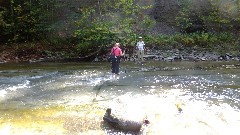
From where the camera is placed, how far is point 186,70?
20312mm

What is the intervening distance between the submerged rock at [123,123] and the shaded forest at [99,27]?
15798 millimetres

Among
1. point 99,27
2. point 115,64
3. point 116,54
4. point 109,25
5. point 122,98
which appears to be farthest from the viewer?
point 109,25

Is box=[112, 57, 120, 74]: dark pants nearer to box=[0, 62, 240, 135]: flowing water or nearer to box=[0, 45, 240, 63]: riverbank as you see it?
box=[0, 62, 240, 135]: flowing water

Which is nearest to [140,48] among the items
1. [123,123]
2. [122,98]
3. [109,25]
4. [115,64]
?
[115,64]

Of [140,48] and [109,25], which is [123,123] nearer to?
[140,48]

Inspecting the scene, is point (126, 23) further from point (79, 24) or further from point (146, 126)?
point (146, 126)

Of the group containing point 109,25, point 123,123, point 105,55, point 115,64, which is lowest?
point 123,123

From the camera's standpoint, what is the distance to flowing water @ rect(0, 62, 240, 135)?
408 inches

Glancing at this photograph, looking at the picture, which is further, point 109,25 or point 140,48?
point 109,25

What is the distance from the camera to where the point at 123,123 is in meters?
10.1

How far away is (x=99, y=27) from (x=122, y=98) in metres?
13.8

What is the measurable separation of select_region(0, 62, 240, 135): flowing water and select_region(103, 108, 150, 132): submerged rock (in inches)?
8.2

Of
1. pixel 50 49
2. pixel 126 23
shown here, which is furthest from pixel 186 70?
pixel 50 49

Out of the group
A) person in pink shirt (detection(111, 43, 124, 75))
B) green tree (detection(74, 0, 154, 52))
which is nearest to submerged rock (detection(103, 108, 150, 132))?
person in pink shirt (detection(111, 43, 124, 75))
